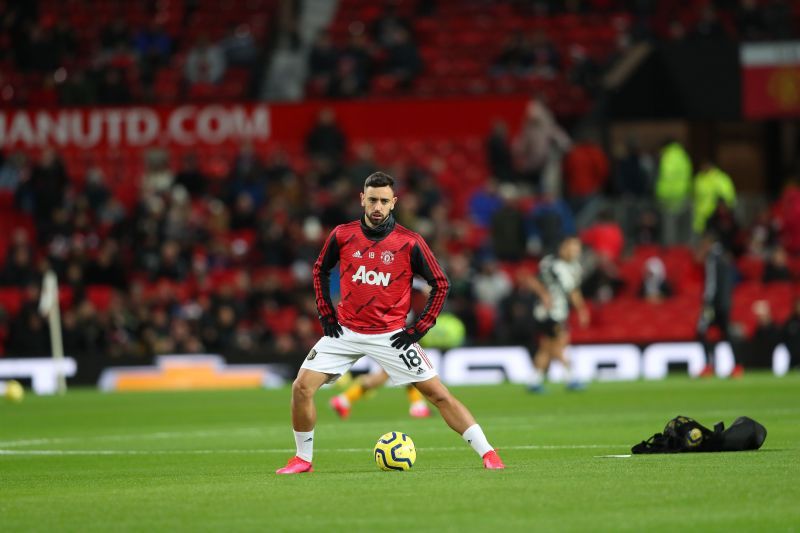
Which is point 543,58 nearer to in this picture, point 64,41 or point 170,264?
point 170,264

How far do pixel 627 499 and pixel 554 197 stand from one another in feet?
83.0

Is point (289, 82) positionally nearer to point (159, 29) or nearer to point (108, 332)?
point (159, 29)

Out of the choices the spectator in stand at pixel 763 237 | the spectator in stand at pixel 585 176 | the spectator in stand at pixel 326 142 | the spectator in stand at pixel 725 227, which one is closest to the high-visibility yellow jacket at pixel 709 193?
the spectator in stand at pixel 725 227

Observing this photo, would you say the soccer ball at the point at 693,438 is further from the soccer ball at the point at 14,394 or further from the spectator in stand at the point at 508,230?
the spectator in stand at the point at 508,230

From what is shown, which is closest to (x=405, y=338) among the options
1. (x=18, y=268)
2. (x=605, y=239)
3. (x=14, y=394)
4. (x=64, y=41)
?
(x=14, y=394)

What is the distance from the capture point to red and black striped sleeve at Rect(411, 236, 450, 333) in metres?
12.2

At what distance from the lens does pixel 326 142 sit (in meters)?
34.9

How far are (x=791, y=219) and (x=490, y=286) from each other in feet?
22.5

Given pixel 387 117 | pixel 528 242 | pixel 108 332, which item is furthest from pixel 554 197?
pixel 108 332

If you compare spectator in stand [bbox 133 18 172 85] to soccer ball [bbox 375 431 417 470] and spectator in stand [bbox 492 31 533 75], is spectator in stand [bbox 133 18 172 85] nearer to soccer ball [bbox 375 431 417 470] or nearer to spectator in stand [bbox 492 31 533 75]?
spectator in stand [bbox 492 31 533 75]

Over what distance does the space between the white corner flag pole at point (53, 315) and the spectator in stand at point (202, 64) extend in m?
9.34

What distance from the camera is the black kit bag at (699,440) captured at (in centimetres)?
1320

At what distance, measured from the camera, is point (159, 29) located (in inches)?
1540

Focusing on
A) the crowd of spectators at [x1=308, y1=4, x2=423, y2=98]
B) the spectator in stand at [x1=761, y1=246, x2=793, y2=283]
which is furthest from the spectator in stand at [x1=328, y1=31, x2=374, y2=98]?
the spectator in stand at [x1=761, y1=246, x2=793, y2=283]
